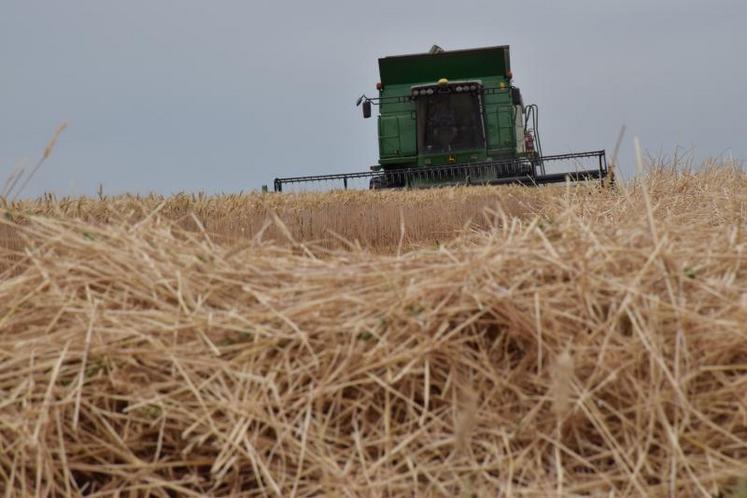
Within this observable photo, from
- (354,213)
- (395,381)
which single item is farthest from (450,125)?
(395,381)

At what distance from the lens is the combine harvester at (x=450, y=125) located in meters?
16.4

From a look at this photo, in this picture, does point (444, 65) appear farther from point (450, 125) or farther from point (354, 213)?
point (354, 213)

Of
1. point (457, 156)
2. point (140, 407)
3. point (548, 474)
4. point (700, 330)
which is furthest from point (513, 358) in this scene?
point (457, 156)

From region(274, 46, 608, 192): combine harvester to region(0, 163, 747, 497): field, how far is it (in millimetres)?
13682

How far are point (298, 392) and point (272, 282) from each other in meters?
0.42

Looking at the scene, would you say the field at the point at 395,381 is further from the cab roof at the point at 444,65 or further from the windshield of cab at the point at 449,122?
the cab roof at the point at 444,65

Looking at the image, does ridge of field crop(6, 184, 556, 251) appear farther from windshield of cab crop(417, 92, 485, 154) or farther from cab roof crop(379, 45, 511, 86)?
cab roof crop(379, 45, 511, 86)

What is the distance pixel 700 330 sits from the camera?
7.31 ft

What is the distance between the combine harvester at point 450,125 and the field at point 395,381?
13682mm

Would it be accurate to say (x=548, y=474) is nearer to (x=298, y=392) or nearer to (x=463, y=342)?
(x=463, y=342)

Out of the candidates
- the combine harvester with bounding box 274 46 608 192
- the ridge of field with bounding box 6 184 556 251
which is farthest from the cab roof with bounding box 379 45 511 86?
the ridge of field with bounding box 6 184 556 251

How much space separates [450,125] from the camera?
1677 cm

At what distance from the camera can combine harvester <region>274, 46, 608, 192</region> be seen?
16375 mm

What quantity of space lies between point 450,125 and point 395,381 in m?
14.9
